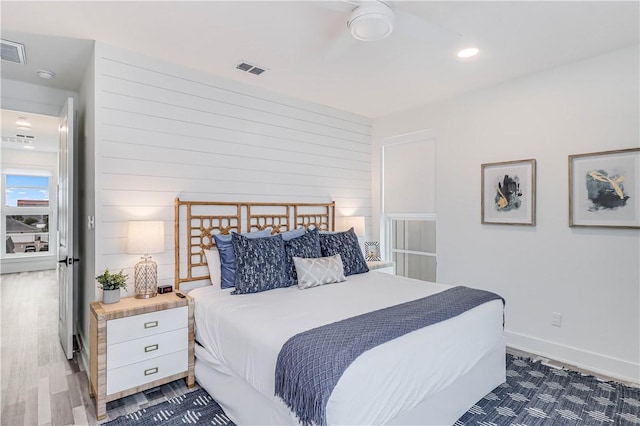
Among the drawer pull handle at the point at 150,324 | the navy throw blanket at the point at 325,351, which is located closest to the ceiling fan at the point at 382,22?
the navy throw blanket at the point at 325,351

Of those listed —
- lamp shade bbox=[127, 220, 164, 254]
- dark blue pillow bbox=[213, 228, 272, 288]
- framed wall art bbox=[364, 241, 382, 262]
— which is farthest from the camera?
framed wall art bbox=[364, 241, 382, 262]

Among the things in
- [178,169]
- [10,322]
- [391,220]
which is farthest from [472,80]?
[10,322]

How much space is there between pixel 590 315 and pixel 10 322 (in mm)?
6518

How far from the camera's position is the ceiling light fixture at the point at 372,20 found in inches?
74.0

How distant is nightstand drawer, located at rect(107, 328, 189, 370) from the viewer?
2408 millimetres

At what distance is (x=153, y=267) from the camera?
2.86m

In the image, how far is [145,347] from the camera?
2.53 meters

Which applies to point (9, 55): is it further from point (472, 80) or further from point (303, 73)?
point (472, 80)

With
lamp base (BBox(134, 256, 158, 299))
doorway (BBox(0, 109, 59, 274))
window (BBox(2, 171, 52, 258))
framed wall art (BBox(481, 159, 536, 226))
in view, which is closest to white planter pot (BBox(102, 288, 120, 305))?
lamp base (BBox(134, 256, 158, 299))

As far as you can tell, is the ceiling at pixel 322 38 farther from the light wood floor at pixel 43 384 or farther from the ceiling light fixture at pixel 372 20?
the light wood floor at pixel 43 384

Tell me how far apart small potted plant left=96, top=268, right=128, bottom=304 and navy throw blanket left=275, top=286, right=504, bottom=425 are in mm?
1608

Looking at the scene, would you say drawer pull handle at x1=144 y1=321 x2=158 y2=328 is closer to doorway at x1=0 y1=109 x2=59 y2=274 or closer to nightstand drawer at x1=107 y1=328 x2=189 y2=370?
nightstand drawer at x1=107 y1=328 x2=189 y2=370

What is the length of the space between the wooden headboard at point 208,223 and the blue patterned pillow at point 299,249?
52 centimetres

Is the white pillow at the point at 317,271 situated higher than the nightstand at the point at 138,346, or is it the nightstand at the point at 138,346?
the white pillow at the point at 317,271
